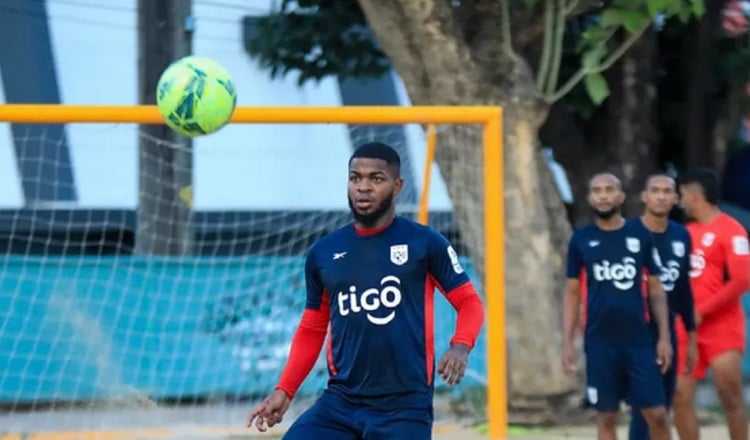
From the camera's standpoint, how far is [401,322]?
5816 millimetres

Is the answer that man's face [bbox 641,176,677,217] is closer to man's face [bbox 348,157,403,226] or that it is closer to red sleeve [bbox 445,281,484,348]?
red sleeve [bbox 445,281,484,348]

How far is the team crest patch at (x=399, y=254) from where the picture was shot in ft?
19.1

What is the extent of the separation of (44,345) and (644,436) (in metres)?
4.61

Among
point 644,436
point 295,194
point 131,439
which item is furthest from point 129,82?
point 644,436

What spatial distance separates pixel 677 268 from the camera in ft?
28.2

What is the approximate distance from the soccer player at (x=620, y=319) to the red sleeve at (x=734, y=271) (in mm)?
766

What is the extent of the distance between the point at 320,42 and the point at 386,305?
278 inches

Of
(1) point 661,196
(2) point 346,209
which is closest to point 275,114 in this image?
(1) point 661,196

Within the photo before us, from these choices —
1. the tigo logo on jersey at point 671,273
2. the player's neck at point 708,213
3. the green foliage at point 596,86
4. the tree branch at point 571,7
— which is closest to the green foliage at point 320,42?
the tree branch at point 571,7

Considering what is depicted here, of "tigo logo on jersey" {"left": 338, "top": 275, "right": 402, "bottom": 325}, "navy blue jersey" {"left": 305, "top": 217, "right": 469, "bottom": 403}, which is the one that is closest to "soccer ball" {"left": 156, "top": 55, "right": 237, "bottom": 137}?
"navy blue jersey" {"left": 305, "top": 217, "right": 469, "bottom": 403}

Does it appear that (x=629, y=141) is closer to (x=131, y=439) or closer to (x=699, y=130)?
(x=699, y=130)

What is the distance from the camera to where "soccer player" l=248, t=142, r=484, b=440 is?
19.0ft

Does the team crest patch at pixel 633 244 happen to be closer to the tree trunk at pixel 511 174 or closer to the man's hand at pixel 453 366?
the tree trunk at pixel 511 174

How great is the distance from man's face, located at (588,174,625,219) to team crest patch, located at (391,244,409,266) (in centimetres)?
260
